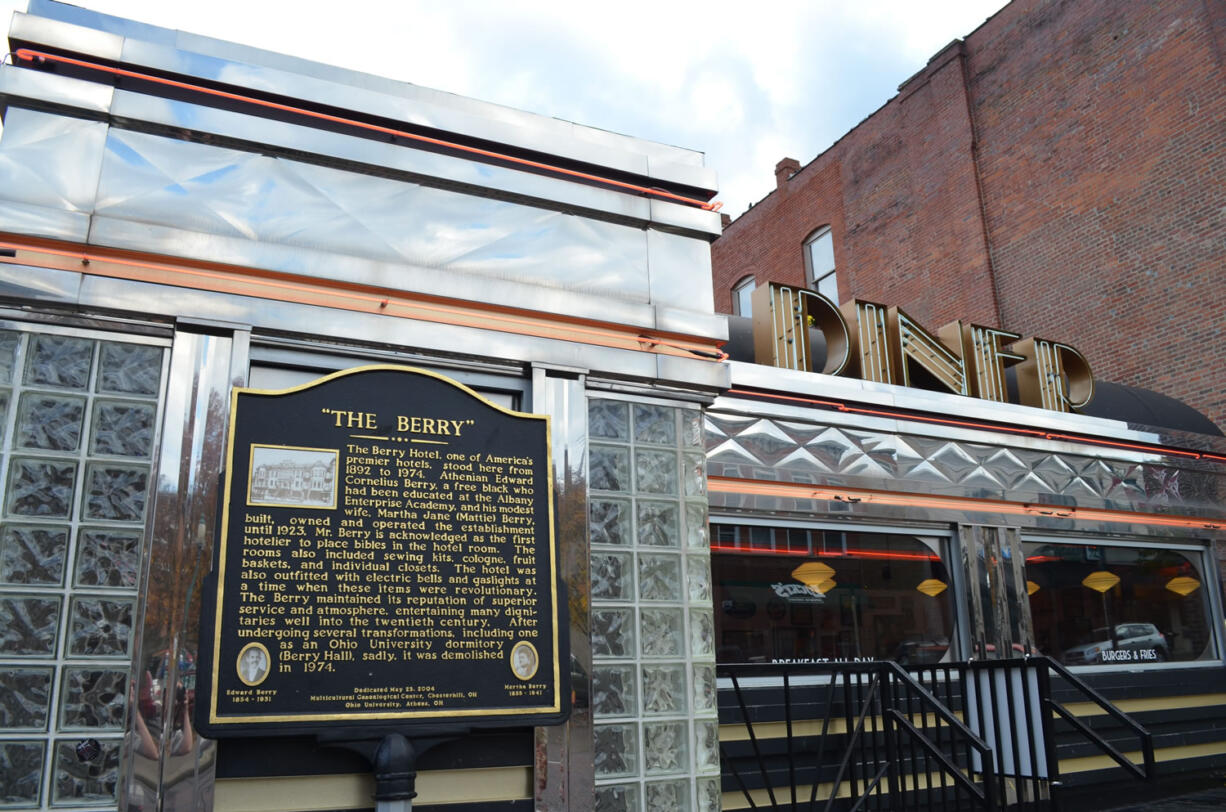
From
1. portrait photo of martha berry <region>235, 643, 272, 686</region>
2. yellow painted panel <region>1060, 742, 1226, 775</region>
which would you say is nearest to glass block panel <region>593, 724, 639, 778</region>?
portrait photo of martha berry <region>235, 643, 272, 686</region>

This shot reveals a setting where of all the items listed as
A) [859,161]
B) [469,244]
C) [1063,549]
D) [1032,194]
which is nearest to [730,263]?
[859,161]

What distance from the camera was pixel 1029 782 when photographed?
817 cm

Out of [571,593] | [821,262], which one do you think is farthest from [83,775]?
[821,262]

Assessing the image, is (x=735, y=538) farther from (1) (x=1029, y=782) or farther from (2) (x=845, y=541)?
(1) (x=1029, y=782)

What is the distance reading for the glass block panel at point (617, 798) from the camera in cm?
530

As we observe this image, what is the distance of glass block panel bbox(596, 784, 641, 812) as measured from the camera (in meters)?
5.30

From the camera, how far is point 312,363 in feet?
17.3

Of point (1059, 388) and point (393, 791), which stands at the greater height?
point (1059, 388)

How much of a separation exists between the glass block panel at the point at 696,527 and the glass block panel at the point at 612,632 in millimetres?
643

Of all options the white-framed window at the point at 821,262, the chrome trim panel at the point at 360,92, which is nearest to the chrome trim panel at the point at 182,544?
the chrome trim panel at the point at 360,92

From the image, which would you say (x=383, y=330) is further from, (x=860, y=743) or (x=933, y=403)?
(x=933, y=403)

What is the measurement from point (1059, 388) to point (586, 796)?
8.16 metres

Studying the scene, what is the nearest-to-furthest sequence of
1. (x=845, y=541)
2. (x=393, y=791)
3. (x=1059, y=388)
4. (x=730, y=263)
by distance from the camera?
(x=393, y=791), (x=845, y=541), (x=1059, y=388), (x=730, y=263)

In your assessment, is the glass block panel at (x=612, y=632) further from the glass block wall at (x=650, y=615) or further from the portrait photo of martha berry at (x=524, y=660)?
the portrait photo of martha berry at (x=524, y=660)
